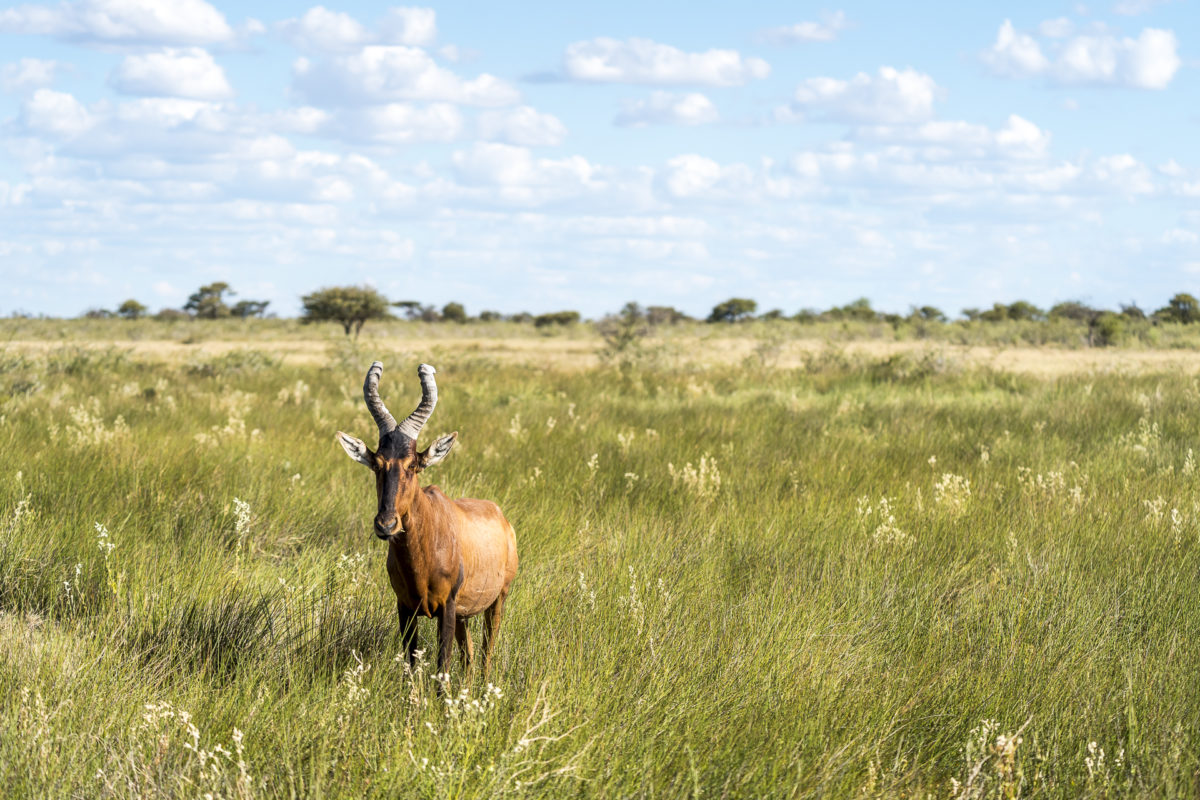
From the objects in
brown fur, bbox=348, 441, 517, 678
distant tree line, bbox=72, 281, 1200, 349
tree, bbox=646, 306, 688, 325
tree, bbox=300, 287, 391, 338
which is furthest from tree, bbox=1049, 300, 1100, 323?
brown fur, bbox=348, 441, 517, 678

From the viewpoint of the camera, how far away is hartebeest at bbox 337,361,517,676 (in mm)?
3174

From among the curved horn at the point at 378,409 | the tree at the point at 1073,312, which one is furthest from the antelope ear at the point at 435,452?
the tree at the point at 1073,312

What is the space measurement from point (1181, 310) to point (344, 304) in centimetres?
5038

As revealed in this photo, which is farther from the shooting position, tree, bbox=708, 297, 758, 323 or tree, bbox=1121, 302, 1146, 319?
tree, bbox=708, 297, 758, 323

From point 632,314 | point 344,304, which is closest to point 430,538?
point 632,314

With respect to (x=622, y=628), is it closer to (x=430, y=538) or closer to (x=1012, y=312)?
(x=430, y=538)

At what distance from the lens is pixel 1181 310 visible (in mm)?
56750

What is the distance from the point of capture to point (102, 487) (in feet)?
21.8

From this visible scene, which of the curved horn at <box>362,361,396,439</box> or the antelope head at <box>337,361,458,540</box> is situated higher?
the curved horn at <box>362,361,396,439</box>

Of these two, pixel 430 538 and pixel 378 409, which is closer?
pixel 378 409

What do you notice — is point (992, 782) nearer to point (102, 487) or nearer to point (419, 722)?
point (419, 722)

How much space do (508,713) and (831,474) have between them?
18.1 feet

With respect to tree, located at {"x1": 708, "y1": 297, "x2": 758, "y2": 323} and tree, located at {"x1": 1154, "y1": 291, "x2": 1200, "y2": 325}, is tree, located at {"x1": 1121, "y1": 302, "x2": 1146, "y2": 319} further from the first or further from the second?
tree, located at {"x1": 708, "y1": 297, "x2": 758, "y2": 323}

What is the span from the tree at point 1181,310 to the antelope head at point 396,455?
60.9 m
